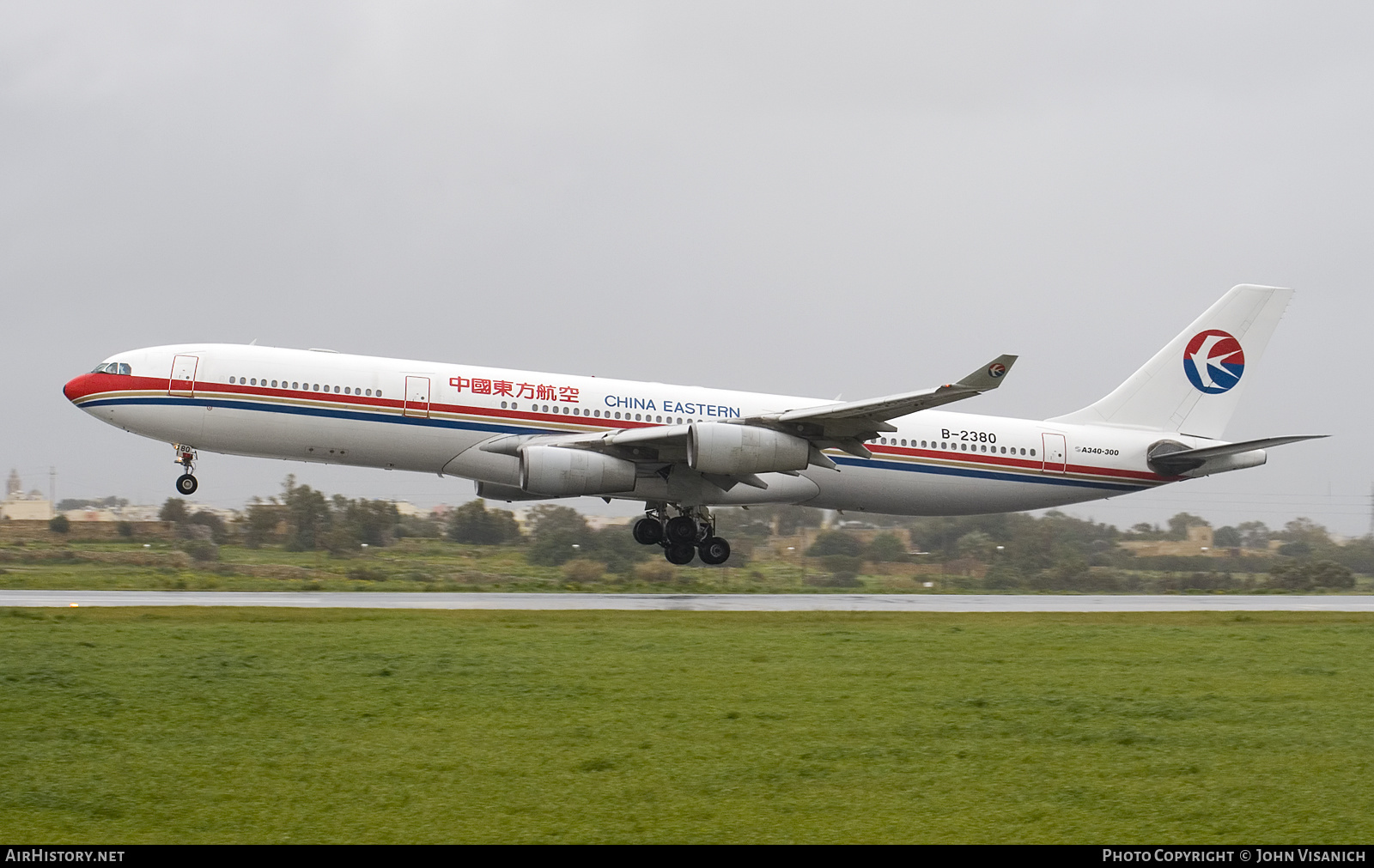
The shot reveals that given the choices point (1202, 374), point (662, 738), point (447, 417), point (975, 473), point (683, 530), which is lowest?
point (662, 738)

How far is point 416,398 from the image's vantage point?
94.0ft

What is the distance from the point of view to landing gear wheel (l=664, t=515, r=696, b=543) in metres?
31.9

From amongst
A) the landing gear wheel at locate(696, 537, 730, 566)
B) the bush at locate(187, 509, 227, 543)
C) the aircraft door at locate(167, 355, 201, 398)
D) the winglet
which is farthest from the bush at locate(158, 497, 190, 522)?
the winglet

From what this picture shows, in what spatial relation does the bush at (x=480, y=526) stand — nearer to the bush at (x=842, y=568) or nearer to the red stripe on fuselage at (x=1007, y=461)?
the bush at (x=842, y=568)

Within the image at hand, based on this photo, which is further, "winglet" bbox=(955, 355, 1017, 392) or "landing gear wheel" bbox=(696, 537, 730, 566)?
"landing gear wheel" bbox=(696, 537, 730, 566)

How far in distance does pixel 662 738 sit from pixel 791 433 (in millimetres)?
17944

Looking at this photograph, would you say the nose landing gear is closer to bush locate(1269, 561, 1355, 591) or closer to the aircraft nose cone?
the aircraft nose cone

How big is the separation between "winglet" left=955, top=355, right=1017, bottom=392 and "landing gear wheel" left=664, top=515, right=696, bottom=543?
8.61 meters

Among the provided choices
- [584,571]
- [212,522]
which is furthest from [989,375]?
[212,522]

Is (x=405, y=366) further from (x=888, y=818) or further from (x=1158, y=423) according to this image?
(x=888, y=818)

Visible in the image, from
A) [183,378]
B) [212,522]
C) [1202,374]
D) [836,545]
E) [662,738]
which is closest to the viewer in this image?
[662,738]

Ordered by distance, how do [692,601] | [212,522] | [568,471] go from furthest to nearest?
[212,522]
[568,471]
[692,601]

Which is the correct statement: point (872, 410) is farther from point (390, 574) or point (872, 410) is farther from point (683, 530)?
point (390, 574)

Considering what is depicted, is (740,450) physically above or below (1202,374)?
below
